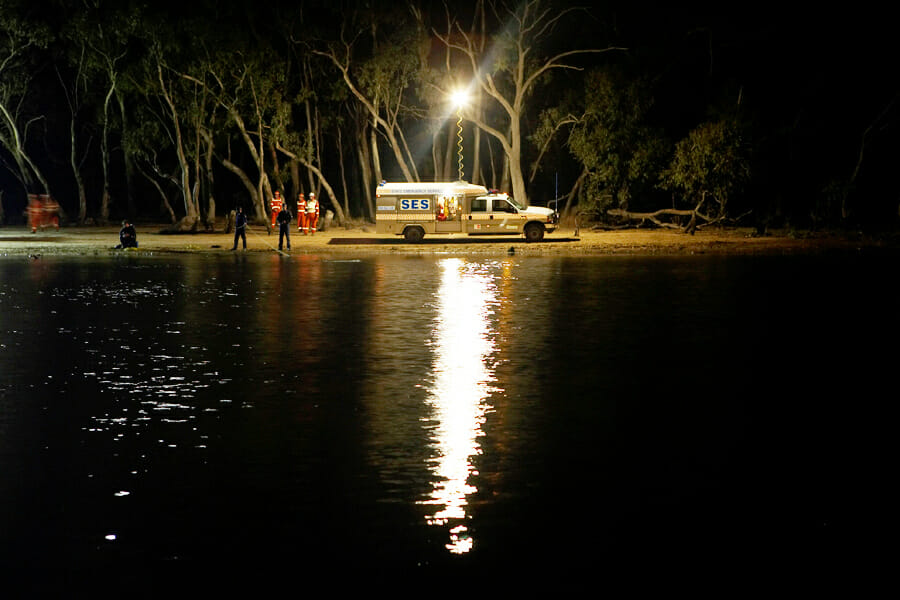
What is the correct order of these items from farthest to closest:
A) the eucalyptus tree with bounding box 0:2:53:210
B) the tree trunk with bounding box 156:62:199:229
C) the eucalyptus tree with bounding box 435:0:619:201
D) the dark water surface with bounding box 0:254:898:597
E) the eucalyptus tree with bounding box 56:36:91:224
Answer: the eucalyptus tree with bounding box 56:36:91:224
the eucalyptus tree with bounding box 0:2:53:210
the tree trunk with bounding box 156:62:199:229
the eucalyptus tree with bounding box 435:0:619:201
the dark water surface with bounding box 0:254:898:597

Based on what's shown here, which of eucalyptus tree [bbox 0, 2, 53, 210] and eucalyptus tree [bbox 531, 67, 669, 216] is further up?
eucalyptus tree [bbox 0, 2, 53, 210]

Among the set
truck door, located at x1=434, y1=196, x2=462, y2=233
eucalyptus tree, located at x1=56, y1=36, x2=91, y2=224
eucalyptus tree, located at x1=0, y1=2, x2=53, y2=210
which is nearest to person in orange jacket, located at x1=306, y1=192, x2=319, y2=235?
truck door, located at x1=434, y1=196, x2=462, y2=233

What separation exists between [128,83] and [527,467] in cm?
5553

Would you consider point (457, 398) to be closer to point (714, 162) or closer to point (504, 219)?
point (504, 219)

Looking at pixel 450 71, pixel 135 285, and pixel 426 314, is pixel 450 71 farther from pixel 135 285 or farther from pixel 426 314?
pixel 426 314

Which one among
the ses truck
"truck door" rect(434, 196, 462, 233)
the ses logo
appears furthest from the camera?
the ses logo

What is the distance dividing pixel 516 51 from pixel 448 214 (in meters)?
12.4

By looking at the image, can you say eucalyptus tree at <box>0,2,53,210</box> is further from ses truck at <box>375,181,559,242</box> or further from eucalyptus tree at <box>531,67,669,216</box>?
eucalyptus tree at <box>531,67,669,216</box>

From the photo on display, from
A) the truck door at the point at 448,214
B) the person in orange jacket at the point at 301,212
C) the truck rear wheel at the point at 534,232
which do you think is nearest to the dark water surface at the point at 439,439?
the truck door at the point at 448,214

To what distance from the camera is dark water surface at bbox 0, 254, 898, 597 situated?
710 cm

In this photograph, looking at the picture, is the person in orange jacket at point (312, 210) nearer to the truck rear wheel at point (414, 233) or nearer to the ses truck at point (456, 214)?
the ses truck at point (456, 214)

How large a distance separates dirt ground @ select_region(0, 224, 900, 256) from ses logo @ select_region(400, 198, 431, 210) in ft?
4.31

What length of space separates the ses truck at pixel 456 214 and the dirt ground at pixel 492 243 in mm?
597

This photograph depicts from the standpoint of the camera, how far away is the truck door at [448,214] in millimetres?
46469
